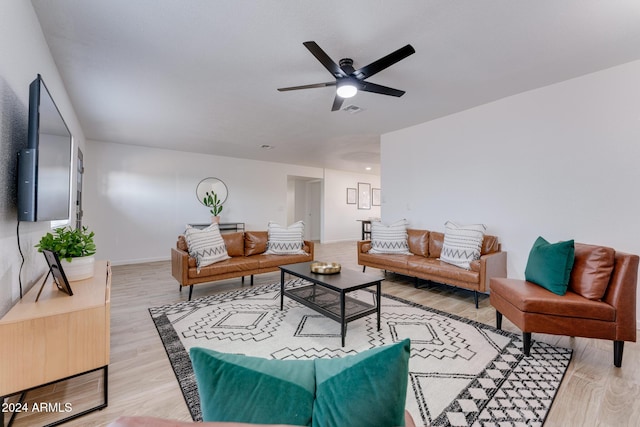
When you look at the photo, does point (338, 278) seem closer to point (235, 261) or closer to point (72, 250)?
point (235, 261)

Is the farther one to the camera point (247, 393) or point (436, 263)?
point (436, 263)

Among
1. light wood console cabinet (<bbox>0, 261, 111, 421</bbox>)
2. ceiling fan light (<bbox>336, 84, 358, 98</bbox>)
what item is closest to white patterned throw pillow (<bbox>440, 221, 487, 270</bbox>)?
ceiling fan light (<bbox>336, 84, 358, 98</bbox>)

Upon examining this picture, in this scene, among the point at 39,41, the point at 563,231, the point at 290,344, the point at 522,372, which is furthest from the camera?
the point at 563,231

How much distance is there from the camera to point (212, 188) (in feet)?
21.2

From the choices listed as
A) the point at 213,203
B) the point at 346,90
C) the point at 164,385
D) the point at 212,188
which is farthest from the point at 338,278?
the point at 212,188

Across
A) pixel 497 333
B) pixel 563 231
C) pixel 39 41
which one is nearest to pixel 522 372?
pixel 497 333

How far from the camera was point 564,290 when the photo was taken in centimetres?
211

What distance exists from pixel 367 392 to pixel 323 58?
212 cm

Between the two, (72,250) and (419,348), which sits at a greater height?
(72,250)

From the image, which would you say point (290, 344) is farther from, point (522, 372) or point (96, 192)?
point (96, 192)

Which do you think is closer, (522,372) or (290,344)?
(522,372)

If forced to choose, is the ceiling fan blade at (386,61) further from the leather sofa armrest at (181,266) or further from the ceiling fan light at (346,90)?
the leather sofa armrest at (181,266)

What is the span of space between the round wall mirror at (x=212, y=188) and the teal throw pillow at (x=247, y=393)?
20.5ft

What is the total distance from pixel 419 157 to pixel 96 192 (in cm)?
599
